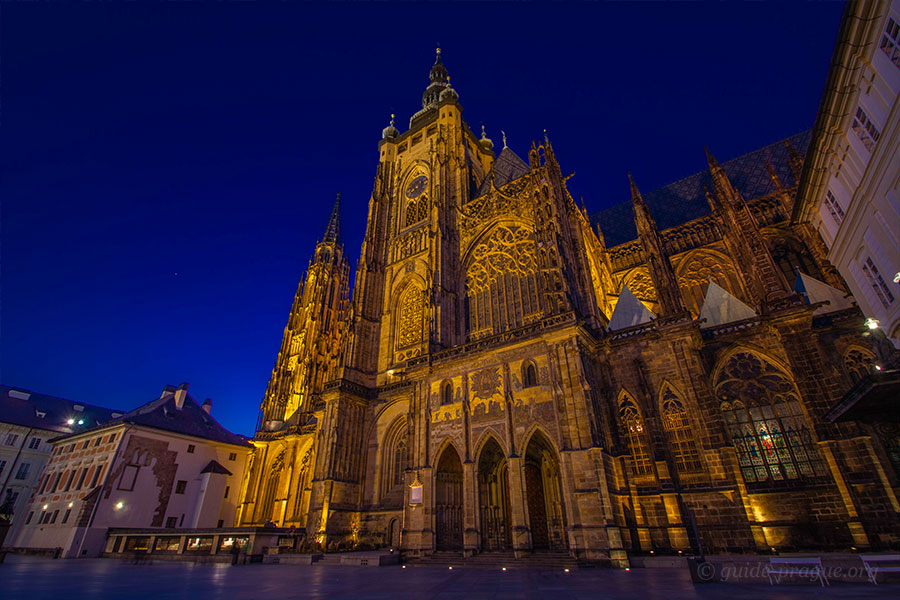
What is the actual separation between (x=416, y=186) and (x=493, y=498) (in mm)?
23935

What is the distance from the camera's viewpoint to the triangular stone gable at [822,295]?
1770cm

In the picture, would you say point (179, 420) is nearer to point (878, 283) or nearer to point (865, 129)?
point (878, 283)

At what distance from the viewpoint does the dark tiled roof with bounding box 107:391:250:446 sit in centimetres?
2722

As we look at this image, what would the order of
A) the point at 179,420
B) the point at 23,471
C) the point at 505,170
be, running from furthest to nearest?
the point at 23,471 → the point at 505,170 → the point at 179,420

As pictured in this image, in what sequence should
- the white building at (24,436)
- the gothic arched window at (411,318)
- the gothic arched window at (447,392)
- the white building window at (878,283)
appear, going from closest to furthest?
the white building window at (878,283), the gothic arched window at (447,392), the gothic arched window at (411,318), the white building at (24,436)

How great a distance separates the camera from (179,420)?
29.7 meters

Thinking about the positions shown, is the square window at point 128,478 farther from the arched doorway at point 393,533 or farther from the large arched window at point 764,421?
the large arched window at point 764,421

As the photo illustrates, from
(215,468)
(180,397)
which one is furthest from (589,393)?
(180,397)

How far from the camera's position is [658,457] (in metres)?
15.6

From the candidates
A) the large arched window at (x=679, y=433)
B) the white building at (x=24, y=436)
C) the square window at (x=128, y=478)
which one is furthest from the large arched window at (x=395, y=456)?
the white building at (x=24, y=436)

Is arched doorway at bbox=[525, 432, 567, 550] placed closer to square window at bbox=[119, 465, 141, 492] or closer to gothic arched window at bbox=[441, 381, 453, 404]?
gothic arched window at bbox=[441, 381, 453, 404]

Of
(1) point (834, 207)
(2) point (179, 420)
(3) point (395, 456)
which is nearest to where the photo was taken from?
(1) point (834, 207)

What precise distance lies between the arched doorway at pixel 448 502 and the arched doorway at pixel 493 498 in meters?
1.49

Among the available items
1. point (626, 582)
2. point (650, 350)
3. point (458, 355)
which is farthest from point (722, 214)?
point (626, 582)
